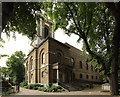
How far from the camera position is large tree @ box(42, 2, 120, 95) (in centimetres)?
1100

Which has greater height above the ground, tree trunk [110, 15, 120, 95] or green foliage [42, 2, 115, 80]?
green foliage [42, 2, 115, 80]

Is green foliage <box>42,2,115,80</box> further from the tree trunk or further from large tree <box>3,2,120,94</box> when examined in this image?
the tree trunk

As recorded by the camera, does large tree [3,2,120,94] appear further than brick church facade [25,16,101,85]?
No

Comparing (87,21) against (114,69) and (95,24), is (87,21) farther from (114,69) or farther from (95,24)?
(114,69)

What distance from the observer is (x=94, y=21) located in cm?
1262

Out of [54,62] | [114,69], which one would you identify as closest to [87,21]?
[114,69]

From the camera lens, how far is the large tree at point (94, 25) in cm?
1100

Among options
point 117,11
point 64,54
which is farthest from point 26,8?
point 64,54

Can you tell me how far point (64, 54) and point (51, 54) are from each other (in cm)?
469

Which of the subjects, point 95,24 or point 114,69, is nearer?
point 114,69

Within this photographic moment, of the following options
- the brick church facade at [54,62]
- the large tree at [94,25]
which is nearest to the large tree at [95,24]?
the large tree at [94,25]

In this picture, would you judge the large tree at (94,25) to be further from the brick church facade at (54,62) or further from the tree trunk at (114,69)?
the brick church facade at (54,62)

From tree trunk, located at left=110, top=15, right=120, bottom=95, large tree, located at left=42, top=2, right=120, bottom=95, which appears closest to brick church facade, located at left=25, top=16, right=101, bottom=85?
large tree, located at left=42, top=2, right=120, bottom=95

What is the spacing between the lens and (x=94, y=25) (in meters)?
12.8
